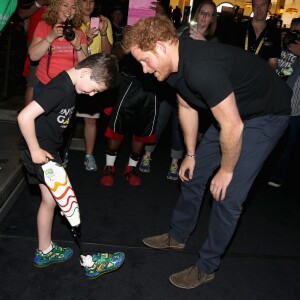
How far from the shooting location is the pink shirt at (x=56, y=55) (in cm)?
250

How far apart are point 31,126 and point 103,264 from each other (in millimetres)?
956

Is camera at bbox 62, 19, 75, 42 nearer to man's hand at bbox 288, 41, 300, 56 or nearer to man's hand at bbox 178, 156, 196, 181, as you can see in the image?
man's hand at bbox 178, 156, 196, 181

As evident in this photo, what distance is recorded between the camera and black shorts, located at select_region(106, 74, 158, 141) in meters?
2.85

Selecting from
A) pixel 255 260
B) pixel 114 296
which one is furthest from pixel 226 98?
pixel 255 260

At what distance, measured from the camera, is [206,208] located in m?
2.92

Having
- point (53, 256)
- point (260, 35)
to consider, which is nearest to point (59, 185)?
point (53, 256)

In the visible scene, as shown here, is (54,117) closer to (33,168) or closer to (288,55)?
(33,168)

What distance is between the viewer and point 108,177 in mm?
3098

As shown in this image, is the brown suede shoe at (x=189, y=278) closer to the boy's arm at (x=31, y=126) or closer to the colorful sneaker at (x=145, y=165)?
the boy's arm at (x=31, y=126)

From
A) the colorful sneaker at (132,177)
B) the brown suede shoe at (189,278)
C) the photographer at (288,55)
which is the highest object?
the photographer at (288,55)

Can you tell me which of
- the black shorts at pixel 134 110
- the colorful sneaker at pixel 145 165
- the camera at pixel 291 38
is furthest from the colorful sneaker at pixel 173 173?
the camera at pixel 291 38

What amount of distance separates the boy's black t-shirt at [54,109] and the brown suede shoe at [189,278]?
109cm

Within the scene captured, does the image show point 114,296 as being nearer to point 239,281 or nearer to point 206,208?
point 239,281

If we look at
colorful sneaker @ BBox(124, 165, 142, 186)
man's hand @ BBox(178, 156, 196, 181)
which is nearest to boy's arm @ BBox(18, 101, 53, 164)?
man's hand @ BBox(178, 156, 196, 181)
